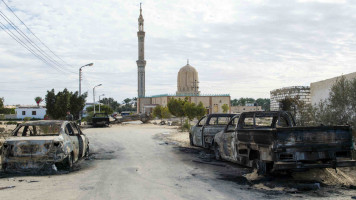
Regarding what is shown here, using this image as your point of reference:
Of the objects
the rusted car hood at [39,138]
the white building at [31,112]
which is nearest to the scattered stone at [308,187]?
the rusted car hood at [39,138]

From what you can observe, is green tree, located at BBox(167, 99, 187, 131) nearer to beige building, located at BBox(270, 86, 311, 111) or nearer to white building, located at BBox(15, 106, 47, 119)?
beige building, located at BBox(270, 86, 311, 111)

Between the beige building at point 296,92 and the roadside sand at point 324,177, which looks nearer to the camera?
the roadside sand at point 324,177

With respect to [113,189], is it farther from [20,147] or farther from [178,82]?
[178,82]

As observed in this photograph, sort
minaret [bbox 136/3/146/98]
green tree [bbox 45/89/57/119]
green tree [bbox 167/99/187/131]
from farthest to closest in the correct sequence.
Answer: minaret [bbox 136/3/146/98], green tree [bbox 167/99/187/131], green tree [bbox 45/89/57/119]

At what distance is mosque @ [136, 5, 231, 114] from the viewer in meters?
101

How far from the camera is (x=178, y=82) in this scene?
106562 mm

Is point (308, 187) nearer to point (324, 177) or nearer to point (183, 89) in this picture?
point (324, 177)

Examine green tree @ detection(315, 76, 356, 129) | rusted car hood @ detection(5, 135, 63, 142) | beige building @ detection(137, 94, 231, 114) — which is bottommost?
rusted car hood @ detection(5, 135, 63, 142)

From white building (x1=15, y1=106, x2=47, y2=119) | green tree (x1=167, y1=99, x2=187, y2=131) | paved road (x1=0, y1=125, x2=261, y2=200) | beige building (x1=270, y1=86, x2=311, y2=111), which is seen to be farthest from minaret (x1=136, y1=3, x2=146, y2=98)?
paved road (x1=0, y1=125, x2=261, y2=200)

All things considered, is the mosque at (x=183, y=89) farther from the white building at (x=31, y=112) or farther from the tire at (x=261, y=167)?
the tire at (x=261, y=167)

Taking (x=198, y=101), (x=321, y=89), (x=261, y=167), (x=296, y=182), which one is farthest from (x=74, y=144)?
(x=198, y=101)

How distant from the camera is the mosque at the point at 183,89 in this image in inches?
3959

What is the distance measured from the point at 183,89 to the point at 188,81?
2.87 metres

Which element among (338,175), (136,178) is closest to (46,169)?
(136,178)
